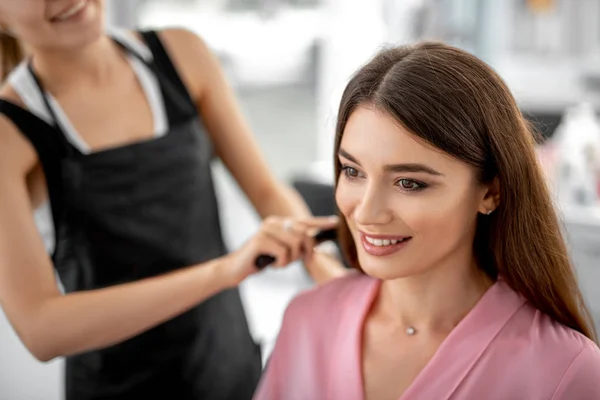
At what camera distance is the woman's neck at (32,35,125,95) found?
4.20 feet

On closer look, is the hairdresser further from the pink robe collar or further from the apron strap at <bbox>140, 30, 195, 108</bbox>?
the pink robe collar

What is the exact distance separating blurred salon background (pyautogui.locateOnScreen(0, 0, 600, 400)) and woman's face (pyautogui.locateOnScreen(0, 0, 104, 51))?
41 centimetres

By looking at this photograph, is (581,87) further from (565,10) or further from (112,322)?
(112,322)

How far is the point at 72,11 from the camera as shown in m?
1.18

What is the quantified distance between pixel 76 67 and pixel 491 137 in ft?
2.34

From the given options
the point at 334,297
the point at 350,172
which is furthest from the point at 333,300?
the point at 350,172

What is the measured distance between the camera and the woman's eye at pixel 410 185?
1.02 m

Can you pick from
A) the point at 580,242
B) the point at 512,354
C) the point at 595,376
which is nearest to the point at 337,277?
the point at 512,354

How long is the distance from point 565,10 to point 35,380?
2.42 m

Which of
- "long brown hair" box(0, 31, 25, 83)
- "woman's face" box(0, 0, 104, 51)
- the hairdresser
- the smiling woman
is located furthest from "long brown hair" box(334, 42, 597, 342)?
"long brown hair" box(0, 31, 25, 83)

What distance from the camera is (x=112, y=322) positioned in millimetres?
1165

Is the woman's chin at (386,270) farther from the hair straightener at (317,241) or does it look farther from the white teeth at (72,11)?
the white teeth at (72,11)

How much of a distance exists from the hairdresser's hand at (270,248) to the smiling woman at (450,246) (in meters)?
0.10

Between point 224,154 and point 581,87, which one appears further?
point 581,87
